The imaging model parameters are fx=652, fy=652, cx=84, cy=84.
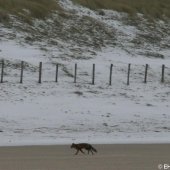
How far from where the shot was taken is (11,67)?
90.8ft

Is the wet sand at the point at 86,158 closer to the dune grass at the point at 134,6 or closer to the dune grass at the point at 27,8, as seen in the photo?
the dune grass at the point at 27,8

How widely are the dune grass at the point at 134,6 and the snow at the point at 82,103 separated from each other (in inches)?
410

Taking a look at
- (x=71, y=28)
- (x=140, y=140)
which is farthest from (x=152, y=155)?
(x=71, y=28)

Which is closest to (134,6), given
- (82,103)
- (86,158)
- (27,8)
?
(27,8)

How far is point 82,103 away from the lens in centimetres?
2362

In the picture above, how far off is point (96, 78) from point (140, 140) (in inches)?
447

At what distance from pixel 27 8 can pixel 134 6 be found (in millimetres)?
9693

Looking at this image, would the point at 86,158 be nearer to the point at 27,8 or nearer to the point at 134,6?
the point at 27,8

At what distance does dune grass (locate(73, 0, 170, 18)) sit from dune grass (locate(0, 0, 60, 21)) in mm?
3636

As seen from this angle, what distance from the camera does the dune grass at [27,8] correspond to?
1485 inches

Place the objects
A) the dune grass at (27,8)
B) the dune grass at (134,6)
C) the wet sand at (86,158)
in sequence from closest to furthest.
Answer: the wet sand at (86,158) → the dune grass at (27,8) → the dune grass at (134,6)

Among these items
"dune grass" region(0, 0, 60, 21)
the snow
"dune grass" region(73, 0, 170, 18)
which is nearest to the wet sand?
the snow

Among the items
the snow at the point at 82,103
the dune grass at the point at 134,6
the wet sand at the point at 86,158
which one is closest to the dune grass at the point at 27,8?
the dune grass at the point at 134,6

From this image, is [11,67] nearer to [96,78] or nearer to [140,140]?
[96,78]
